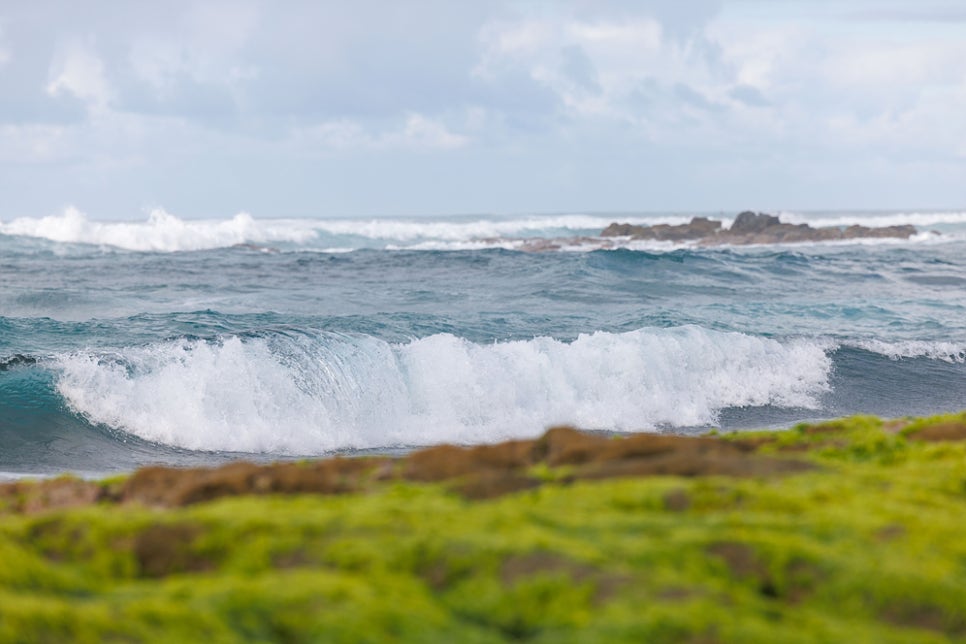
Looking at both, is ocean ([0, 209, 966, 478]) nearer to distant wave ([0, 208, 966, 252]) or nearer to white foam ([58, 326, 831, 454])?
white foam ([58, 326, 831, 454])

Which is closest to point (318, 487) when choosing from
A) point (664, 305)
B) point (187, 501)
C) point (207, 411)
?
point (187, 501)

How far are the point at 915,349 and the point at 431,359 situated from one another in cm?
1139

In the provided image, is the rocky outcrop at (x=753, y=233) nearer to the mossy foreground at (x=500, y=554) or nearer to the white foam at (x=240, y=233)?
the white foam at (x=240, y=233)

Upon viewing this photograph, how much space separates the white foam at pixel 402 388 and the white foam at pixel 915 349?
117 inches

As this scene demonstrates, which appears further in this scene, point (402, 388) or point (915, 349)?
point (915, 349)

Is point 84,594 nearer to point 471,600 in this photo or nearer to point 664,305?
point 471,600

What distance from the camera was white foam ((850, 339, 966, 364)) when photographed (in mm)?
20078

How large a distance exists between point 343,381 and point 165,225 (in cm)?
5077

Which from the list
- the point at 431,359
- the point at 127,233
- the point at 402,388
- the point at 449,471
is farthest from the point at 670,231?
the point at 449,471

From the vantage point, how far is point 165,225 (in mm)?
61844

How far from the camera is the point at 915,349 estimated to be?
20453mm

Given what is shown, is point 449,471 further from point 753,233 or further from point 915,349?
point 753,233

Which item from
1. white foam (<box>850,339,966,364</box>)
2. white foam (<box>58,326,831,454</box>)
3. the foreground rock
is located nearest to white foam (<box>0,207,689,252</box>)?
white foam (<box>850,339,966,364</box>)

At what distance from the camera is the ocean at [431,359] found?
46.2 feet
